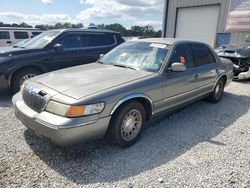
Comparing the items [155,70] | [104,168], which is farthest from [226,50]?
[104,168]

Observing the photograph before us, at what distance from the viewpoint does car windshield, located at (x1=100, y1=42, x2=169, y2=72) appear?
3.75 metres

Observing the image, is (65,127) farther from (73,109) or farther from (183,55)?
(183,55)

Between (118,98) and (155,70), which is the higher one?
(155,70)

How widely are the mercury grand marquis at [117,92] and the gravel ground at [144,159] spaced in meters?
0.36

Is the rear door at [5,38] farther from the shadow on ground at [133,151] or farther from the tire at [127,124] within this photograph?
the tire at [127,124]

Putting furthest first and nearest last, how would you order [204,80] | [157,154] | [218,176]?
[204,80] < [157,154] < [218,176]

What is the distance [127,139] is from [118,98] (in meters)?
0.72

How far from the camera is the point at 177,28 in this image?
17203mm

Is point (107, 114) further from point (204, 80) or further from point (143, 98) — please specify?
point (204, 80)

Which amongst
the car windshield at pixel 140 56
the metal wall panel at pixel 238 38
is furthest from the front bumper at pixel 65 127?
the metal wall panel at pixel 238 38

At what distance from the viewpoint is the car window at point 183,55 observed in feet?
12.9

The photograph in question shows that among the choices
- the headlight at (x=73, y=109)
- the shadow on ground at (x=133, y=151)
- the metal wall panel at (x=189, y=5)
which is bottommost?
the shadow on ground at (x=133, y=151)

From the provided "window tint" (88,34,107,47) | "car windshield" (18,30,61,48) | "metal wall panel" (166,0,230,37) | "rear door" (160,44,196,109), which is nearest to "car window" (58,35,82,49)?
"car windshield" (18,30,61,48)

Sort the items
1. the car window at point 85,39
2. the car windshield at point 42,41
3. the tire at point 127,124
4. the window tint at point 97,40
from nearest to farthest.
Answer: the tire at point 127,124 < the car windshield at point 42,41 < the car window at point 85,39 < the window tint at point 97,40
